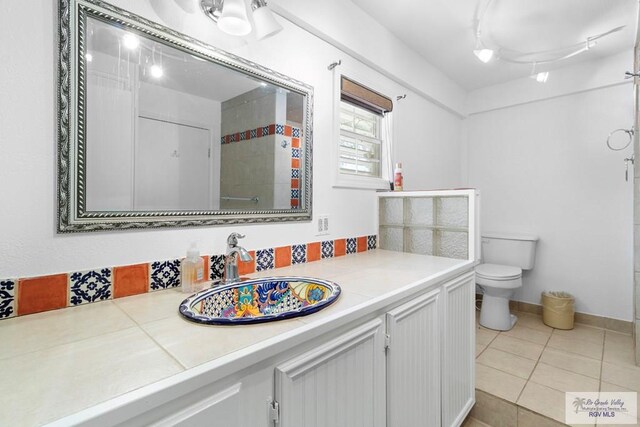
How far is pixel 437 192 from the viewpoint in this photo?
176 cm

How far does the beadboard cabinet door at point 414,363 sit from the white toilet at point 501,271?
158 cm

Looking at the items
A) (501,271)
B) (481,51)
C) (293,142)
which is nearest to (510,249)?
(501,271)

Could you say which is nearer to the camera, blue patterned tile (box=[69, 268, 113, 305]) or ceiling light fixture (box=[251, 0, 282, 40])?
blue patterned tile (box=[69, 268, 113, 305])

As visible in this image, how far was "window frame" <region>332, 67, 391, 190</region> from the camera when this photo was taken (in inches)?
70.3

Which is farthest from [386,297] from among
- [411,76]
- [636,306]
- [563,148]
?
[563,148]

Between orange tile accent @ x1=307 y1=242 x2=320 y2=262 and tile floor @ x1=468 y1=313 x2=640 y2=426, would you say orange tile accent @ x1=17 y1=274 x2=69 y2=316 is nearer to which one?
orange tile accent @ x1=307 y1=242 x2=320 y2=262

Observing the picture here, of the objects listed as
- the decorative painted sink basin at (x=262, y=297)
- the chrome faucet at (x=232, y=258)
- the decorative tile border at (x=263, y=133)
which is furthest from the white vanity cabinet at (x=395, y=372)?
the decorative tile border at (x=263, y=133)

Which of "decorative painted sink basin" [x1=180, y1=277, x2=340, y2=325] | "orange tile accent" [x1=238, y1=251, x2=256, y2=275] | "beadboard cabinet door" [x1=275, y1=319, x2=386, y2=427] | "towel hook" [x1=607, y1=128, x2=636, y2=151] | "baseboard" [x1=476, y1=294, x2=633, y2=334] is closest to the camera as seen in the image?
"beadboard cabinet door" [x1=275, y1=319, x2=386, y2=427]

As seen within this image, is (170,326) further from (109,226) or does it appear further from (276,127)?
(276,127)

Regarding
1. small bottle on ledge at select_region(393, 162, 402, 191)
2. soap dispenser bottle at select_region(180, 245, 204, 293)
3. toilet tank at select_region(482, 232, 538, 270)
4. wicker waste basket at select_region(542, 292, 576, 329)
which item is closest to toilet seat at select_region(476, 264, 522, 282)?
toilet tank at select_region(482, 232, 538, 270)

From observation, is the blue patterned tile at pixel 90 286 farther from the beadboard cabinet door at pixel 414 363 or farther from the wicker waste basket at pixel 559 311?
the wicker waste basket at pixel 559 311

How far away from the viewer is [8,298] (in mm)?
825

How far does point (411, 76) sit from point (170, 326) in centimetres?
240

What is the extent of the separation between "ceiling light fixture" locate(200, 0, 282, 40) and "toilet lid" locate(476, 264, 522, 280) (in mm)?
2482
